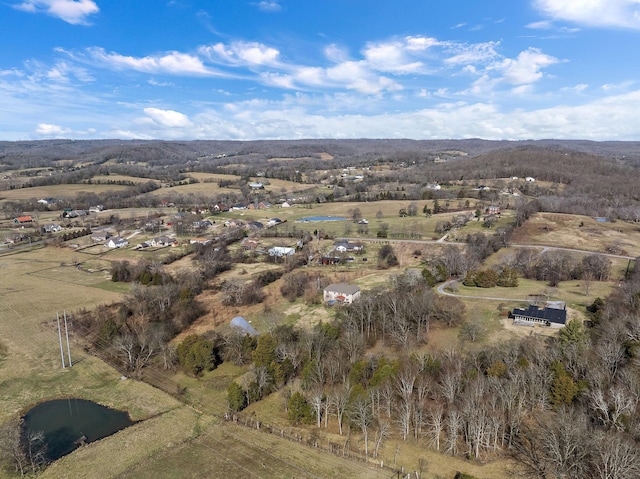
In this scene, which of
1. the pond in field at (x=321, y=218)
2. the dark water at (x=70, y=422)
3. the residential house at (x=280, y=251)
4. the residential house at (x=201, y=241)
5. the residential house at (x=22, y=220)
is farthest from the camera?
the pond in field at (x=321, y=218)

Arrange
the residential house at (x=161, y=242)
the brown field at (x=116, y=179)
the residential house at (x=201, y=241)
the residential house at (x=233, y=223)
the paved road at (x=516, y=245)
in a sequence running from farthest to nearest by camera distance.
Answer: the brown field at (x=116, y=179)
the residential house at (x=233, y=223)
the residential house at (x=161, y=242)
the residential house at (x=201, y=241)
the paved road at (x=516, y=245)

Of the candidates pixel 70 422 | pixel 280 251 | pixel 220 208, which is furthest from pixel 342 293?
pixel 220 208

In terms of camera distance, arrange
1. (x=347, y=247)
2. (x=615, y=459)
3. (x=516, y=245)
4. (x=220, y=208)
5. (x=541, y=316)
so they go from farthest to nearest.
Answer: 1. (x=220, y=208)
2. (x=516, y=245)
3. (x=347, y=247)
4. (x=541, y=316)
5. (x=615, y=459)

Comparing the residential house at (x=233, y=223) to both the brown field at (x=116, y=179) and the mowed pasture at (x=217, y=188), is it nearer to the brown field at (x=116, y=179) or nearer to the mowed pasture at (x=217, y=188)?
the mowed pasture at (x=217, y=188)

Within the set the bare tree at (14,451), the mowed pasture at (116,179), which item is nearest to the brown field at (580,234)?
the bare tree at (14,451)

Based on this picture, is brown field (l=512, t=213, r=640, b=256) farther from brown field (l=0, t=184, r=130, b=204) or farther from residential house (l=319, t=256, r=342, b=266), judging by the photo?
brown field (l=0, t=184, r=130, b=204)

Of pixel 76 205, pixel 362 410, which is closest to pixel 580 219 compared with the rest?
pixel 362 410

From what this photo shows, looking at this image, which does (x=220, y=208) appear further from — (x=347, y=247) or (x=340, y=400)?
(x=340, y=400)
